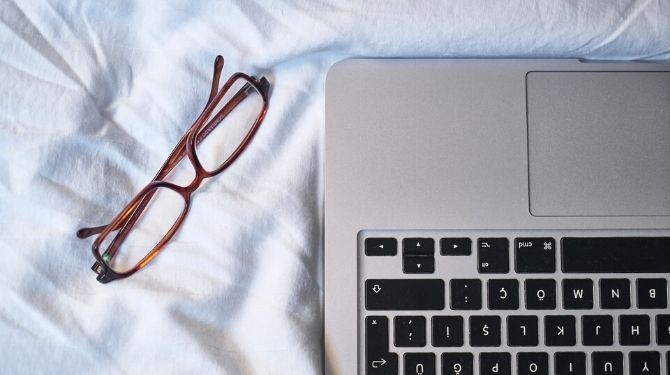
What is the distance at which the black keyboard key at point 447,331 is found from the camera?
1.72 ft

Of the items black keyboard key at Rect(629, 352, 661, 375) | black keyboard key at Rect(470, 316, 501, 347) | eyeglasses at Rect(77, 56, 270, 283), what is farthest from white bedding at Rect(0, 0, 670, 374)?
black keyboard key at Rect(629, 352, 661, 375)

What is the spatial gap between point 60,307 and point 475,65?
37 cm

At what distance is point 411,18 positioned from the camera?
55 cm

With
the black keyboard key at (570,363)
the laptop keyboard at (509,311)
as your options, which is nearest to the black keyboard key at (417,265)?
the laptop keyboard at (509,311)

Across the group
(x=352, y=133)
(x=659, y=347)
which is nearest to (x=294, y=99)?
(x=352, y=133)

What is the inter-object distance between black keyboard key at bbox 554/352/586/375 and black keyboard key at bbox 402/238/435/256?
4.8 inches

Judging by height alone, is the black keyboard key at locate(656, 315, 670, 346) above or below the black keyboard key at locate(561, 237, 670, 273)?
below

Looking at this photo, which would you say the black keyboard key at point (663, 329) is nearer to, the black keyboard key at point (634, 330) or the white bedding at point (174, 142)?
the black keyboard key at point (634, 330)

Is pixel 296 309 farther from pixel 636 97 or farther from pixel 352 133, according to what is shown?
pixel 636 97

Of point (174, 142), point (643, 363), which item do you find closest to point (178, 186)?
point (174, 142)

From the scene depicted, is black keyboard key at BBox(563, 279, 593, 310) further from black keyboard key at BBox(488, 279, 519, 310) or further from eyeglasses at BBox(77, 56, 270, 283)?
eyeglasses at BBox(77, 56, 270, 283)

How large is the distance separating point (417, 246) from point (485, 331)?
79 mm

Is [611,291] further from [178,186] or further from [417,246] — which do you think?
[178,186]

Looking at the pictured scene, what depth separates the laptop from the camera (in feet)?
1.72
